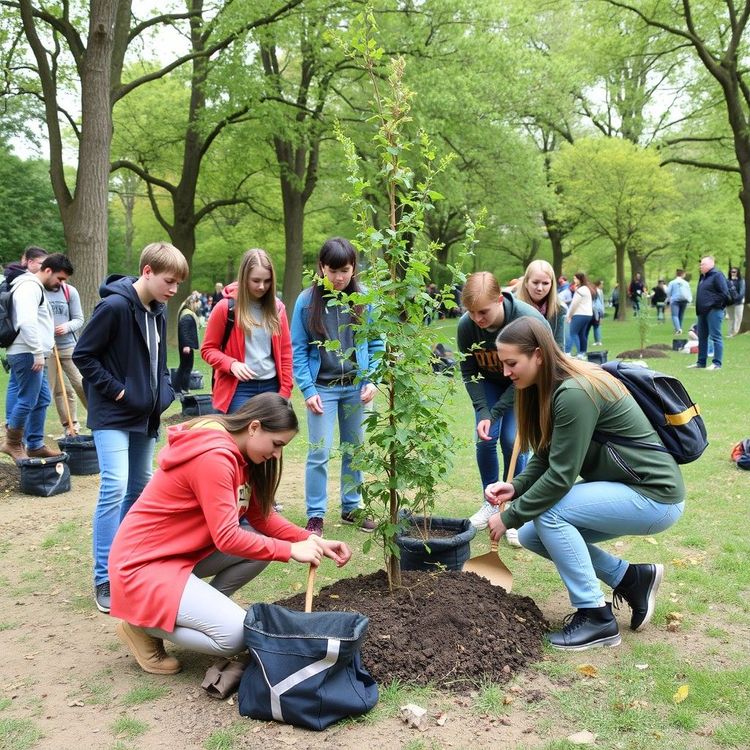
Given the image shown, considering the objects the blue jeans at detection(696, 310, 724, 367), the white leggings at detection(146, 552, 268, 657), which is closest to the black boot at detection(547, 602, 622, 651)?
the white leggings at detection(146, 552, 268, 657)

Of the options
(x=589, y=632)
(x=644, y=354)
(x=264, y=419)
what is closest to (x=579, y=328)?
(x=644, y=354)

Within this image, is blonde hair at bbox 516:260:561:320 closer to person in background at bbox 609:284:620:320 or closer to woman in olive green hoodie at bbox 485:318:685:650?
woman in olive green hoodie at bbox 485:318:685:650

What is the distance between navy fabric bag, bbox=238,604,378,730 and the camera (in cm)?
267

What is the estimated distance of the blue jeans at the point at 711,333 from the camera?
476 inches

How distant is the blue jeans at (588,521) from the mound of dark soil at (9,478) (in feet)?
16.2

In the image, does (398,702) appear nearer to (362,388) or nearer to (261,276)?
(362,388)

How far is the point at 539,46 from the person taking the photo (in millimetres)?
32594

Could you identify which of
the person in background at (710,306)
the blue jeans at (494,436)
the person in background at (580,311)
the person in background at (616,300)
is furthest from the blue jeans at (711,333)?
the person in background at (616,300)

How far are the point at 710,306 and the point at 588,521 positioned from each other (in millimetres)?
9828

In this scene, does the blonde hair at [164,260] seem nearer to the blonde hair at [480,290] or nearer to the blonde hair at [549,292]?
the blonde hair at [480,290]

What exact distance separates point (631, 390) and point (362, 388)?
81.4 inches

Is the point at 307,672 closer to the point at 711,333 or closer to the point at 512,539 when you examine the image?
the point at 512,539

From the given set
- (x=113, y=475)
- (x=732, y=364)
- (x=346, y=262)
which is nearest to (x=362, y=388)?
(x=346, y=262)

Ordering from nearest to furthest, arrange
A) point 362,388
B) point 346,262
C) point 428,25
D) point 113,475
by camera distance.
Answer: point 113,475, point 346,262, point 362,388, point 428,25
